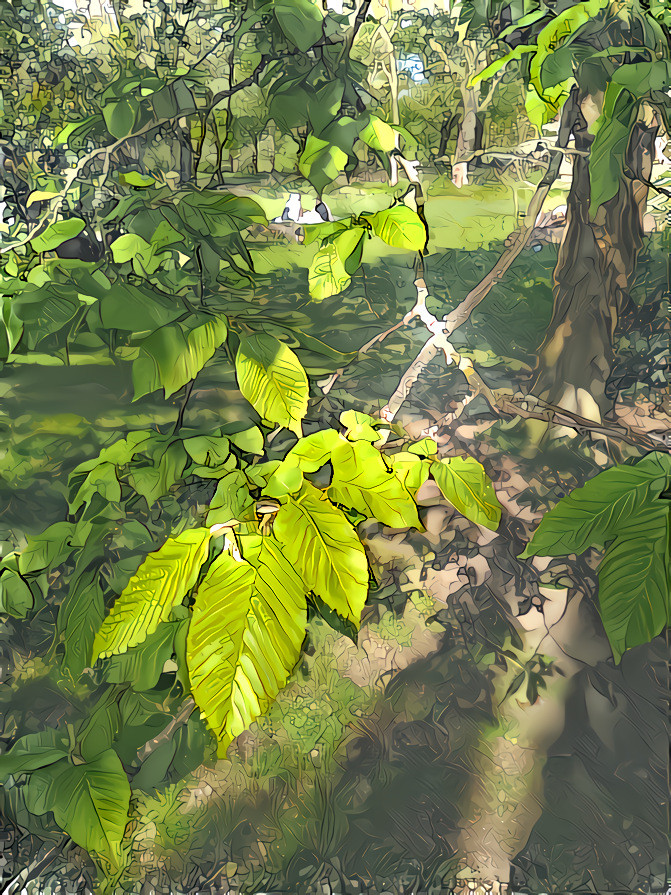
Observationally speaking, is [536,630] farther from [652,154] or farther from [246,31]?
[246,31]

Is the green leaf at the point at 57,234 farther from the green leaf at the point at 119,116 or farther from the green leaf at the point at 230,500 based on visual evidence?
the green leaf at the point at 230,500

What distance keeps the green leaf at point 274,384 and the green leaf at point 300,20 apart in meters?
0.23

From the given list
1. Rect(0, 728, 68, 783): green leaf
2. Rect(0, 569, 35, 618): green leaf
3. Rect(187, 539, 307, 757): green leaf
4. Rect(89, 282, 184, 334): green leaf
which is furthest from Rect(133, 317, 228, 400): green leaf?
Rect(0, 728, 68, 783): green leaf

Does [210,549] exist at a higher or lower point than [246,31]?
lower

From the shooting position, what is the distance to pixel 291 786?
526 mm

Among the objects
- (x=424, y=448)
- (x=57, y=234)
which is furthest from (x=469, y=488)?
(x=57, y=234)

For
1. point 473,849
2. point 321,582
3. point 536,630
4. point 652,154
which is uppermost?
point 652,154

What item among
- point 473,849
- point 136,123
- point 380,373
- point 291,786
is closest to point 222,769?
point 291,786

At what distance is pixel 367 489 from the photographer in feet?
1.30

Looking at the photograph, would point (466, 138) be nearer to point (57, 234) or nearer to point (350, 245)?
point (350, 245)

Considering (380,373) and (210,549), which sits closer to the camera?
(210,549)

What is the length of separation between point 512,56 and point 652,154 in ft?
0.45

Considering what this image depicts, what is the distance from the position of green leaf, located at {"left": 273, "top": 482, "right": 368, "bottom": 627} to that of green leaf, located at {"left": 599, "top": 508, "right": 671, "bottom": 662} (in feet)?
0.55

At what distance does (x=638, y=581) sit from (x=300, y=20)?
1.51 feet
